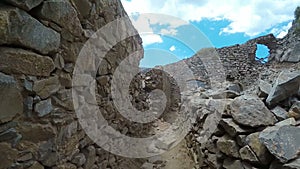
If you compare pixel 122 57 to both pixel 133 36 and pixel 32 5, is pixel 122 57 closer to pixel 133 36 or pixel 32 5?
pixel 133 36

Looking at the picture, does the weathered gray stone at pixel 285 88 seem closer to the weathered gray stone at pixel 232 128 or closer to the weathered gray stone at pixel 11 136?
the weathered gray stone at pixel 232 128

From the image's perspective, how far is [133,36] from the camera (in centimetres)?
342

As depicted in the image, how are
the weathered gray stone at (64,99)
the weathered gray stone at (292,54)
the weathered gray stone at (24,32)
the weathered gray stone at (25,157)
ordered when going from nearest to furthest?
1. the weathered gray stone at (24,32)
2. the weathered gray stone at (25,157)
3. the weathered gray stone at (64,99)
4. the weathered gray stone at (292,54)

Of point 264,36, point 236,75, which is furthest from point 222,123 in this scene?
point 264,36

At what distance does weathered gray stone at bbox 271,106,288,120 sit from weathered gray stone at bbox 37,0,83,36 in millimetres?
2081

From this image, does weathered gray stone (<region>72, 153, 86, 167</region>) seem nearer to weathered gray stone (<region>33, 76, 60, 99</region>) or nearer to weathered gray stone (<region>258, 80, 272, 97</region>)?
weathered gray stone (<region>33, 76, 60, 99</region>)

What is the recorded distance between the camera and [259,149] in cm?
208

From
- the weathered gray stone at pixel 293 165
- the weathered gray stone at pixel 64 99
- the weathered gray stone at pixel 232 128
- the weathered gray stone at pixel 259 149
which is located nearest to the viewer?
the weathered gray stone at pixel 64 99

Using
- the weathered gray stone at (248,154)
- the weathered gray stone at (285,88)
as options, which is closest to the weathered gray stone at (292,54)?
the weathered gray stone at (285,88)

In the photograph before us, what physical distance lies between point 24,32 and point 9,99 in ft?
1.27

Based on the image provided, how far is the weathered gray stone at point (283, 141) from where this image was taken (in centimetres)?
184

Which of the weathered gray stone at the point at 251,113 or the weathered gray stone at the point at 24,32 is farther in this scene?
the weathered gray stone at the point at 251,113

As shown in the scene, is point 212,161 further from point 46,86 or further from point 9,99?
point 9,99

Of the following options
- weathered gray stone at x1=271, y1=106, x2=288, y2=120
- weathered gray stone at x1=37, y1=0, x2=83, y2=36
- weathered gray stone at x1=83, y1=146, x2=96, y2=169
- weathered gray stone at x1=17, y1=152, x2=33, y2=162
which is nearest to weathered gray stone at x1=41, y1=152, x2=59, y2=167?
weathered gray stone at x1=17, y1=152, x2=33, y2=162
